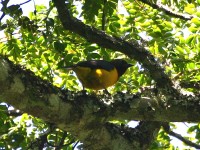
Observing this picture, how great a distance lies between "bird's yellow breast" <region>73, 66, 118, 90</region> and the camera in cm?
461

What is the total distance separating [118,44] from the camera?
434cm

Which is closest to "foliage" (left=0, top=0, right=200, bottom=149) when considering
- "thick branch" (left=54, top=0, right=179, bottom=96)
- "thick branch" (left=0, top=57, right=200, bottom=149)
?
"thick branch" (left=54, top=0, right=179, bottom=96)

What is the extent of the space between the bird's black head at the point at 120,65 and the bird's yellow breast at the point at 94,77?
52cm

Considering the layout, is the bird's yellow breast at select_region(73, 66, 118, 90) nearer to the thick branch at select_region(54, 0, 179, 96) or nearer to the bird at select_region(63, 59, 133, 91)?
the bird at select_region(63, 59, 133, 91)

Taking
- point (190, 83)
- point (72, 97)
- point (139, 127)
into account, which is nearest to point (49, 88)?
point (72, 97)

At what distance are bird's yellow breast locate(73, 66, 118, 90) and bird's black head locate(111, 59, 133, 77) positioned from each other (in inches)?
20.6

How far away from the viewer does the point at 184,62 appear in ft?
15.0

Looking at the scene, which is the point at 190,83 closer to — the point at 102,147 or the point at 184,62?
the point at 184,62

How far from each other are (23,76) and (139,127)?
5.88 feet

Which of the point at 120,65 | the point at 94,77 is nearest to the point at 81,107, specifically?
the point at 94,77

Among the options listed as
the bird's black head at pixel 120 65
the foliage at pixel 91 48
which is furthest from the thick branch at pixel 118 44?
the bird's black head at pixel 120 65

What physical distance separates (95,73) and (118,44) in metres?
0.55

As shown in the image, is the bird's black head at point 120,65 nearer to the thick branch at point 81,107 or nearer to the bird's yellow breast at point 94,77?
the bird's yellow breast at point 94,77

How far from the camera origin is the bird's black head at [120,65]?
537 centimetres
